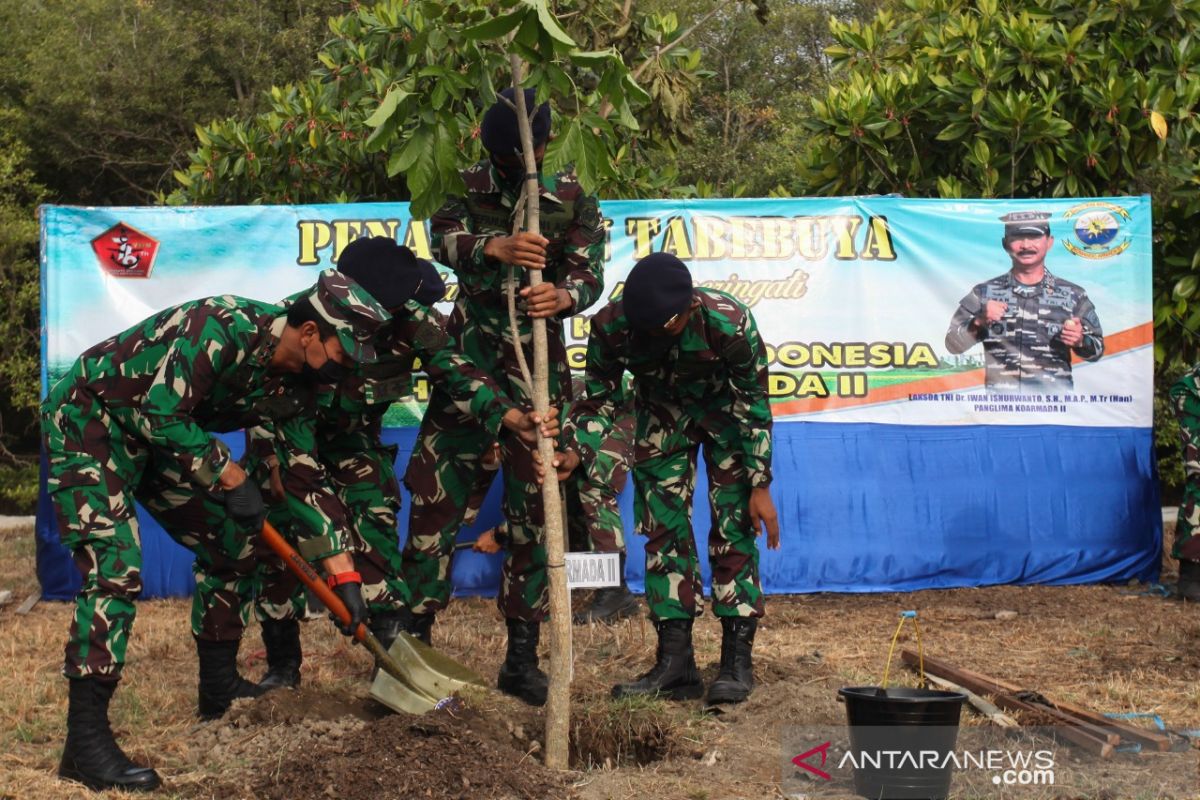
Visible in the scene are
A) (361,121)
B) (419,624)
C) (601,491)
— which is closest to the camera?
(419,624)

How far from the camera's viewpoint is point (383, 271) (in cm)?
524

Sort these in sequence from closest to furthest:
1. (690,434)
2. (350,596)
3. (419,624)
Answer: (350,596) → (690,434) → (419,624)

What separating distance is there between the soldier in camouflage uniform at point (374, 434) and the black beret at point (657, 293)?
59 cm

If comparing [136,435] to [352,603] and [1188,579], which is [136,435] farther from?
[1188,579]

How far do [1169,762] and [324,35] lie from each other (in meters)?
16.3

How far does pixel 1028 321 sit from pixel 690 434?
129 inches

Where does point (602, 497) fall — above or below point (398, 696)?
above

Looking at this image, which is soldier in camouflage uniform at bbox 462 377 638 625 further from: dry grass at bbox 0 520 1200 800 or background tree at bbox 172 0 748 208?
background tree at bbox 172 0 748 208

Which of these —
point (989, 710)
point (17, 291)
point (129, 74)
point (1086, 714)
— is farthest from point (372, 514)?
point (129, 74)

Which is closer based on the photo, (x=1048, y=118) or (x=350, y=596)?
(x=350, y=596)

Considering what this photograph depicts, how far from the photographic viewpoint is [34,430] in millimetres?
17062

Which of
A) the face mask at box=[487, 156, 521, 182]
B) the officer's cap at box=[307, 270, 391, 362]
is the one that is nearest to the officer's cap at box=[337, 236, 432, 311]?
the face mask at box=[487, 156, 521, 182]

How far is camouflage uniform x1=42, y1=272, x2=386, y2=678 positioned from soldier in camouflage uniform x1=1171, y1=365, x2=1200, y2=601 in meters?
5.16

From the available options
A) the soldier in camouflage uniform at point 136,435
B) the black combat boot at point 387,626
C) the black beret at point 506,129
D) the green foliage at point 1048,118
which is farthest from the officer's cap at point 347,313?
the green foliage at point 1048,118
